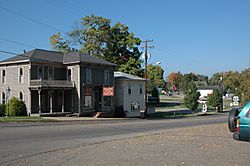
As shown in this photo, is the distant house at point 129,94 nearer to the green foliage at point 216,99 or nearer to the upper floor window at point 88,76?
the upper floor window at point 88,76

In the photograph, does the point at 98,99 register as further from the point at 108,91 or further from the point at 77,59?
the point at 77,59

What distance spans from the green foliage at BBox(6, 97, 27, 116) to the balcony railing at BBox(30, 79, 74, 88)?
93.4 inches

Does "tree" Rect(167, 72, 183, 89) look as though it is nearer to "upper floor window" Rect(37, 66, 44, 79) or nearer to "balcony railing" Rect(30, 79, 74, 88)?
"balcony railing" Rect(30, 79, 74, 88)

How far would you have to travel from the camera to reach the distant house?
170 feet

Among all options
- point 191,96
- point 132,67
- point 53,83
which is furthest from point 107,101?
point 191,96

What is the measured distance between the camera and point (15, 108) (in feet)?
125

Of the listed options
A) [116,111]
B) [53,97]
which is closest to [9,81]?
[53,97]

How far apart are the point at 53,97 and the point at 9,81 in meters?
5.36

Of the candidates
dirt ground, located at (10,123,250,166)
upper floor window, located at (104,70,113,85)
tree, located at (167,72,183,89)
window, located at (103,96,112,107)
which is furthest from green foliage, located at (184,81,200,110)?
tree, located at (167,72,183,89)

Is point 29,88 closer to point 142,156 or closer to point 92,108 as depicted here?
point 92,108

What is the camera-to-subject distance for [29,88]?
39000mm

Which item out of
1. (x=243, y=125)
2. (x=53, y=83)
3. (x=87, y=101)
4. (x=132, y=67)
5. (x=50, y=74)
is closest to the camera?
(x=243, y=125)

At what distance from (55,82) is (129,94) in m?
15.2

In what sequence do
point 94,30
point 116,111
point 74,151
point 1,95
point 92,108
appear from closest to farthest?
point 74,151, point 1,95, point 92,108, point 116,111, point 94,30
